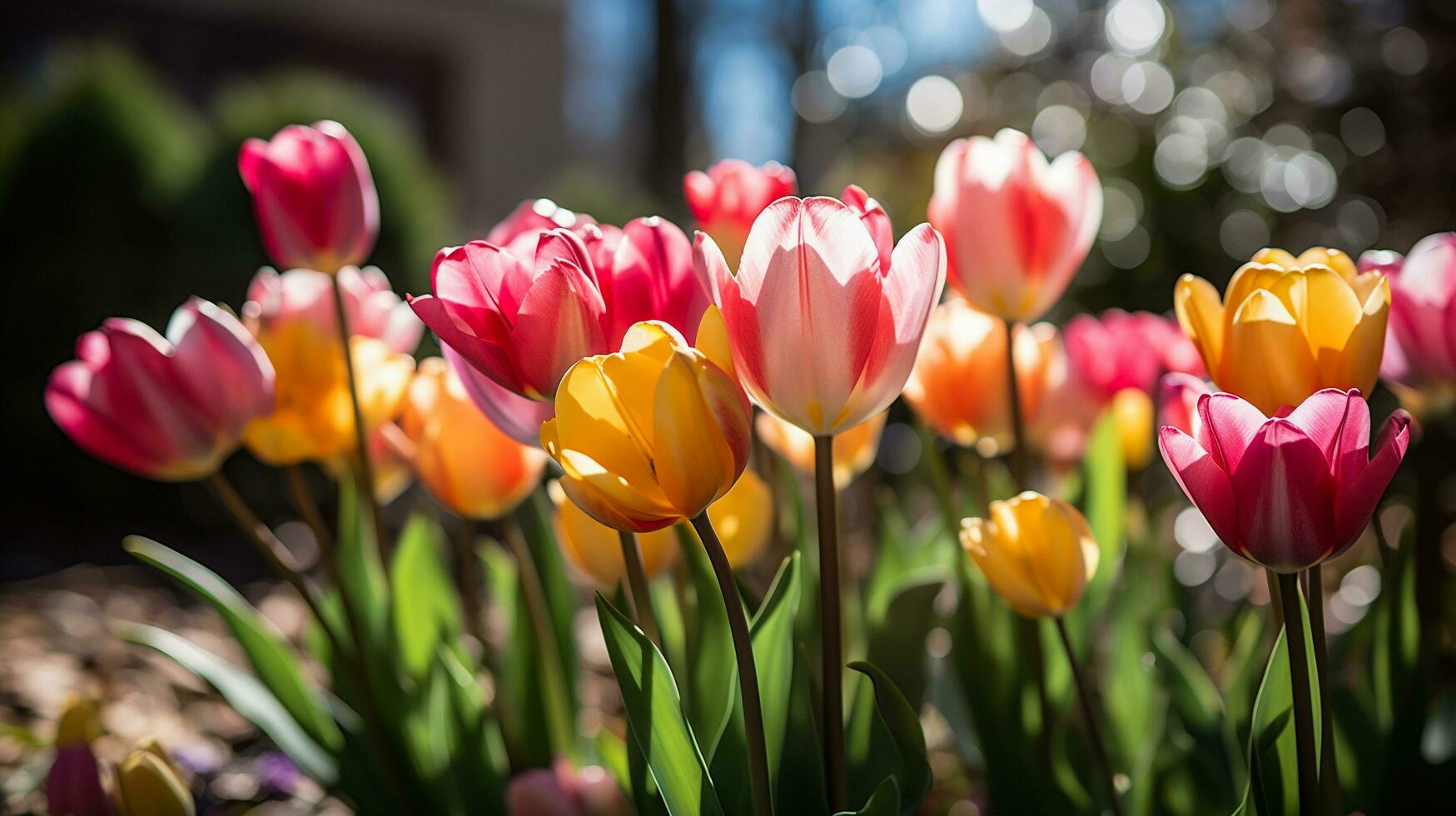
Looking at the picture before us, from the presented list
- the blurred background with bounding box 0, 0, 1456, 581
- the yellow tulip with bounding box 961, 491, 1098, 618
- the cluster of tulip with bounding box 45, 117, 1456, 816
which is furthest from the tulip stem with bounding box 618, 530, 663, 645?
the blurred background with bounding box 0, 0, 1456, 581

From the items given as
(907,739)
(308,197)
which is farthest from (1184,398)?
(308,197)

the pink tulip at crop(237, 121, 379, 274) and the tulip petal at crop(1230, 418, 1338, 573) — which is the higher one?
the pink tulip at crop(237, 121, 379, 274)

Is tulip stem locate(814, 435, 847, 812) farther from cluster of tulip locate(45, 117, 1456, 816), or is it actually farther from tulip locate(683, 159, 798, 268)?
tulip locate(683, 159, 798, 268)

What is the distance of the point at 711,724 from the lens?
0.88m

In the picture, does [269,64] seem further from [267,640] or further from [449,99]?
[267,640]

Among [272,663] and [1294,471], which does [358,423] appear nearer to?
[272,663]

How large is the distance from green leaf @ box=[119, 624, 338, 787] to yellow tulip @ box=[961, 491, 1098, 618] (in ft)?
2.26

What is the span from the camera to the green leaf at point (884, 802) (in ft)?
2.32

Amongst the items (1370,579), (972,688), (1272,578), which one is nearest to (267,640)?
(972,688)

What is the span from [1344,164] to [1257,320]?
341cm

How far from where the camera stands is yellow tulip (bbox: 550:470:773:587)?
0.94 metres

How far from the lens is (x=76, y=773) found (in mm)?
1000

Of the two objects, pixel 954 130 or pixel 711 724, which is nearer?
pixel 711 724

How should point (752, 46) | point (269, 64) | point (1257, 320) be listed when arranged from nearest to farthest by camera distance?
point (1257, 320), point (269, 64), point (752, 46)
